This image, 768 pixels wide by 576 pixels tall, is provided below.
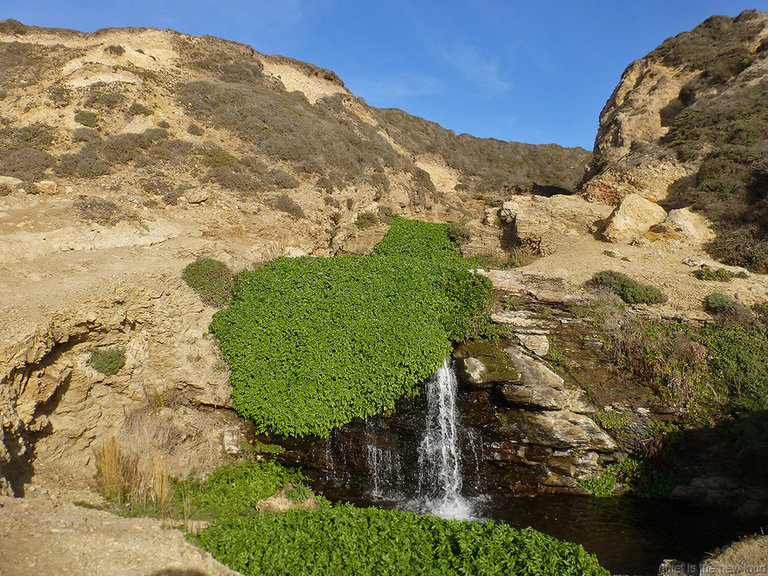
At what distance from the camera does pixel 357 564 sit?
615 centimetres

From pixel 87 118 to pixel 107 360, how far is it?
15228 mm

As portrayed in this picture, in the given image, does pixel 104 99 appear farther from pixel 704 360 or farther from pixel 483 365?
pixel 704 360

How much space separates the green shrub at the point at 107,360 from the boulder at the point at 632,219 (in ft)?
60.8

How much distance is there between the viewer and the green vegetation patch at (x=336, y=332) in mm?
10133

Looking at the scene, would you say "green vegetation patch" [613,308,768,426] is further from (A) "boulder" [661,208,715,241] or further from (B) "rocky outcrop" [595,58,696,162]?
(B) "rocky outcrop" [595,58,696,162]

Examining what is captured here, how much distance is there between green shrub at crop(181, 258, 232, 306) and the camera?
40.5 feet

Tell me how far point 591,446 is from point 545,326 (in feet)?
11.0

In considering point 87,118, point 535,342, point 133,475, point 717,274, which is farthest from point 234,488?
point 87,118

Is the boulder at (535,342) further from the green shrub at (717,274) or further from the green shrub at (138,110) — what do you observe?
the green shrub at (138,110)

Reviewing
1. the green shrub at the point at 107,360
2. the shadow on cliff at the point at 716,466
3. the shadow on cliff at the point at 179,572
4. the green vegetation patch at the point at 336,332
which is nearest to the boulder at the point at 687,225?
the shadow on cliff at the point at 716,466

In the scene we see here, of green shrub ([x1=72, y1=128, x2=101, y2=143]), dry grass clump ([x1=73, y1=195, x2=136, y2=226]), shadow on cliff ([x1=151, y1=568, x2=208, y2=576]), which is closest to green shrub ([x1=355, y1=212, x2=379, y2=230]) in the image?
dry grass clump ([x1=73, y1=195, x2=136, y2=226])

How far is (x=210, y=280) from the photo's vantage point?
41.9 feet

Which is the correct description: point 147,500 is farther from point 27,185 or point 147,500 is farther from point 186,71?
point 186,71

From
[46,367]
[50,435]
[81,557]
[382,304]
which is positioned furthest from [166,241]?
[81,557]
